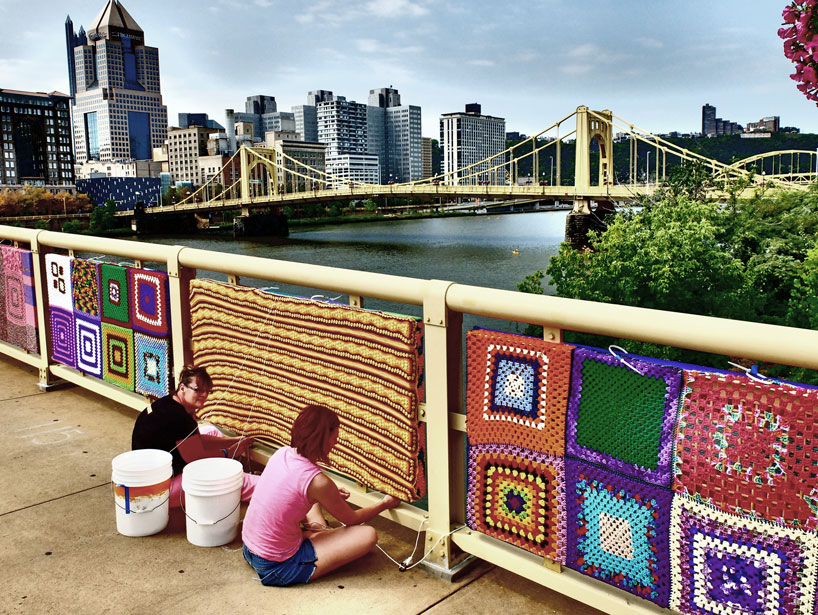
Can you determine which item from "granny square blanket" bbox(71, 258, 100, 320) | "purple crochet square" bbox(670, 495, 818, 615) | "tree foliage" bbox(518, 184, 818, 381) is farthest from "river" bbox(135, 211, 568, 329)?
"purple crochet square" bbox(670, 495, 818, 615)

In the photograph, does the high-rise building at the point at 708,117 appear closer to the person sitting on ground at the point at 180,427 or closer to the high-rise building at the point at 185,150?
the high-rise building at the point at 185,150

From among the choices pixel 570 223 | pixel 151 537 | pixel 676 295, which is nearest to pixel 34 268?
pixel 151 537

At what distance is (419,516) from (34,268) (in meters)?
3.12

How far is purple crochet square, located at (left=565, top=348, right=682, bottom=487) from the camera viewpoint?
77.3 inches

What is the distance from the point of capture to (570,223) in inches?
1613

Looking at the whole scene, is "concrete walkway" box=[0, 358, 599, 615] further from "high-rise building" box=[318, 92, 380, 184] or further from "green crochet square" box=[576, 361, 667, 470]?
"high-rise building" box=[318, 92, 380, 184]

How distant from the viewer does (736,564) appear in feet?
6.21

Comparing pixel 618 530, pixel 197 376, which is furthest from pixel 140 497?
pixel 618 530

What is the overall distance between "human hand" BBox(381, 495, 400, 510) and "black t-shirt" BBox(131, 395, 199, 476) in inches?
33.7

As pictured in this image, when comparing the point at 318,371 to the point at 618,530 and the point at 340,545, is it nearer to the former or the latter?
the point at 340,545

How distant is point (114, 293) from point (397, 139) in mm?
187627

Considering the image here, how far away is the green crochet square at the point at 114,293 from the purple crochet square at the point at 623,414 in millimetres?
2554

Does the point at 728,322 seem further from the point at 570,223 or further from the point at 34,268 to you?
the point at 570,223

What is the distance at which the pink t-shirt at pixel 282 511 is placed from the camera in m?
2.48
